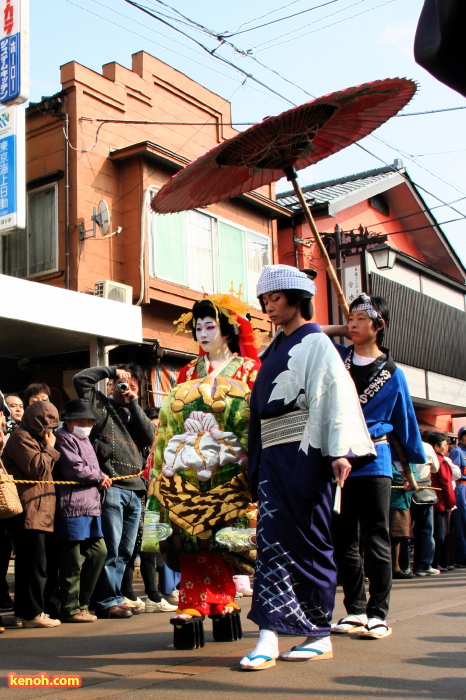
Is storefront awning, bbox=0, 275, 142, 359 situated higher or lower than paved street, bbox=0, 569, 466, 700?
higher

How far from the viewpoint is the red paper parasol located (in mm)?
5023

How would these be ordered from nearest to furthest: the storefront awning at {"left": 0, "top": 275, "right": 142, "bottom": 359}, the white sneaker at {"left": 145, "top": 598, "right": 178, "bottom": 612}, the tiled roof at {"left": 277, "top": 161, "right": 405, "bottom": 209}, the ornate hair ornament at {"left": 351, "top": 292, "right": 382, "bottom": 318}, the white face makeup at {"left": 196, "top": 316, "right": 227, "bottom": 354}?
the white face makeup at {"left": 196, "top": 316, "right": 227, "bottom": 354} < the ornate hair ornament at {"left": 351, "top": 292, "right": 382, "bottom": 318} < the white sneaker at {"left": 145, "top": 598, "right": 178, "bottom": 612} < the storefront awning at {"left": 0, "top": 275, "right": 142, "bottom": 359} < the tiled roof at {"left": 277, "top": 161, "right": 405, "bottom": 209}

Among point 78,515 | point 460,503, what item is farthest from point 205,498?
point 460,503

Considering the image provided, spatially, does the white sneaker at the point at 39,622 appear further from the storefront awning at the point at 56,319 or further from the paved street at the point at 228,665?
the storefront awning at the point at 56,319

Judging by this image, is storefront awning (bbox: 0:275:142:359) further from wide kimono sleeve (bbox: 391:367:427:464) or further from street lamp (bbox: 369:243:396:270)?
street lamp (bbox: 369:243:396:270)

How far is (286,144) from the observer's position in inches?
212

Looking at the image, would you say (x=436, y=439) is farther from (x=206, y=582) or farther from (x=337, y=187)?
(x=337, y=187)

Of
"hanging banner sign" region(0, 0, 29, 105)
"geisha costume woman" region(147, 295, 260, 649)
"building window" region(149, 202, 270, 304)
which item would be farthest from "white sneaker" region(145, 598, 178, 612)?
"building window" region(149, 202, 270, 304)

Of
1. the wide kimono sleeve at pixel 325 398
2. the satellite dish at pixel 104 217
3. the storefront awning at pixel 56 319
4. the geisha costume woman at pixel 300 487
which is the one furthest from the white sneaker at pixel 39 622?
the satellite dish at pixel 104 217

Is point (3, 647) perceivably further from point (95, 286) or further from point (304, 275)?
point (95, 286)

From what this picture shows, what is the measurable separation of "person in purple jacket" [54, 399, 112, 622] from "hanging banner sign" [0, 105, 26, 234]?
12.9 ft

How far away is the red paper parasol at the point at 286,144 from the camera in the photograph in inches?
198

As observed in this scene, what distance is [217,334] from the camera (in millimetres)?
5016

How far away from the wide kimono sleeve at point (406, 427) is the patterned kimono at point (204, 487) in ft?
3.63
